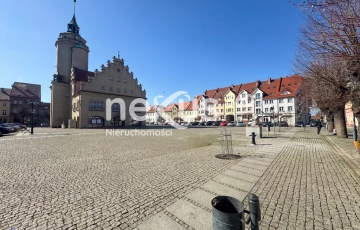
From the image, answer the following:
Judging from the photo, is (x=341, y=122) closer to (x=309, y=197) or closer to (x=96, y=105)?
(x=309, y=197)

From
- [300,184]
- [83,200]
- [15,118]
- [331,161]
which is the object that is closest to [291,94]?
[331,161]

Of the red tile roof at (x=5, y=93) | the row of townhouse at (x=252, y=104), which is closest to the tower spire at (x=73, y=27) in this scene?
the red tile roof at (x=5, y=93)

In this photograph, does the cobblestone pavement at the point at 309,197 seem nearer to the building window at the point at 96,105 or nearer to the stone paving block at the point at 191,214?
the stone paving block at the point at 191,214

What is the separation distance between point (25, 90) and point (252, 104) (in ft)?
284

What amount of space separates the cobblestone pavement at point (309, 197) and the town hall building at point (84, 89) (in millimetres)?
39689

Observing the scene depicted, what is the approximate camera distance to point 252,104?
58.7 m

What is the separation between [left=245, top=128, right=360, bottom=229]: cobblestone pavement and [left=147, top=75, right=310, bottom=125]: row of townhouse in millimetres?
38059

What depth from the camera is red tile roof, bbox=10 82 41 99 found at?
61.6 metres

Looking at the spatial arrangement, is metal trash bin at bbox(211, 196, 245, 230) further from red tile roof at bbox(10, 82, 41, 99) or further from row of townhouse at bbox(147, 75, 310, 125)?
red tile roof at bbox(10, 82, 41, 99)

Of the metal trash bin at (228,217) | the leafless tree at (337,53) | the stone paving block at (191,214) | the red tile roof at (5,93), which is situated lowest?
the stone paving block at (191,214)

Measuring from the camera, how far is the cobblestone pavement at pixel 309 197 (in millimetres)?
3092

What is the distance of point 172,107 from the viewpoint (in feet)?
295

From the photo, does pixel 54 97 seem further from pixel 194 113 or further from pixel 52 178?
pixel 194 113

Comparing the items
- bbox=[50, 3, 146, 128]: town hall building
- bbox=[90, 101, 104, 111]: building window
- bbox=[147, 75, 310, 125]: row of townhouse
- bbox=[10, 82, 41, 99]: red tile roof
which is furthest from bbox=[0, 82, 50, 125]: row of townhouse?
bbox=[147, 75, 310, 125]: row of townhouse
